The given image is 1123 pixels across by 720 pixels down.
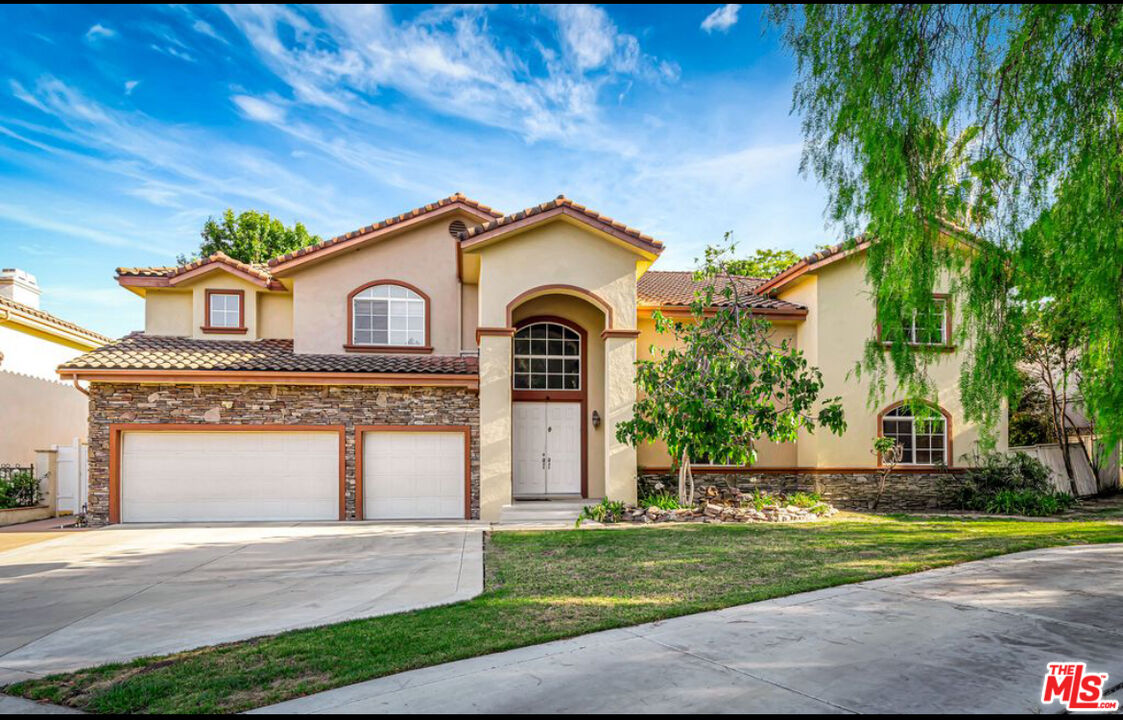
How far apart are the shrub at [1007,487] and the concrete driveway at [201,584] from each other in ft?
38.8

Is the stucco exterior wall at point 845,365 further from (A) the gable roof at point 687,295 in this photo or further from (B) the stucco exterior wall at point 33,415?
(B) the stucco exterior wall at point 33,415

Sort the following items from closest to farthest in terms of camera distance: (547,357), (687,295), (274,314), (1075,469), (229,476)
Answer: (229,476) < (547,357) < (274,314) < (1075,469) < (687,295)

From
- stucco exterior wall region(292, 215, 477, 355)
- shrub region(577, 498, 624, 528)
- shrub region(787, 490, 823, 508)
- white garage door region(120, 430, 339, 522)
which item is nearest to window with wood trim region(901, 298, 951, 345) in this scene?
shrub region(577, 498, 624, 528)

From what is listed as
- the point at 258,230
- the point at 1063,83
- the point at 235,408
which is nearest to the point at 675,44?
the point at 1063,83

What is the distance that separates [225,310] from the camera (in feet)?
54.5

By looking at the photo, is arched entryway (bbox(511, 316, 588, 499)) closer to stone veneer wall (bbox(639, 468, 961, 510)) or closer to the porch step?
the porch step

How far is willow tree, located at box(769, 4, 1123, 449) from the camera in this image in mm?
6051

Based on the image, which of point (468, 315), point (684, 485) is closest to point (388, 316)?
point (468, 315)

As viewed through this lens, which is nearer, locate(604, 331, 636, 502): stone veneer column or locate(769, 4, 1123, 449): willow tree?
locate(769, 4, 1123, 449): willow tree

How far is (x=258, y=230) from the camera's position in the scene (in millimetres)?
31281

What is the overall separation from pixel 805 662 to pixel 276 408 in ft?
40.0

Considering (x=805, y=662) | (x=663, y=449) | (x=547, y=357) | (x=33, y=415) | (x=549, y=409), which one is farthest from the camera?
(x=33, y=415)

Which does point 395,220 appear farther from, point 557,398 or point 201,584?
point 201,584

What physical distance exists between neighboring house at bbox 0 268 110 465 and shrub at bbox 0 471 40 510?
2786 millimetres
